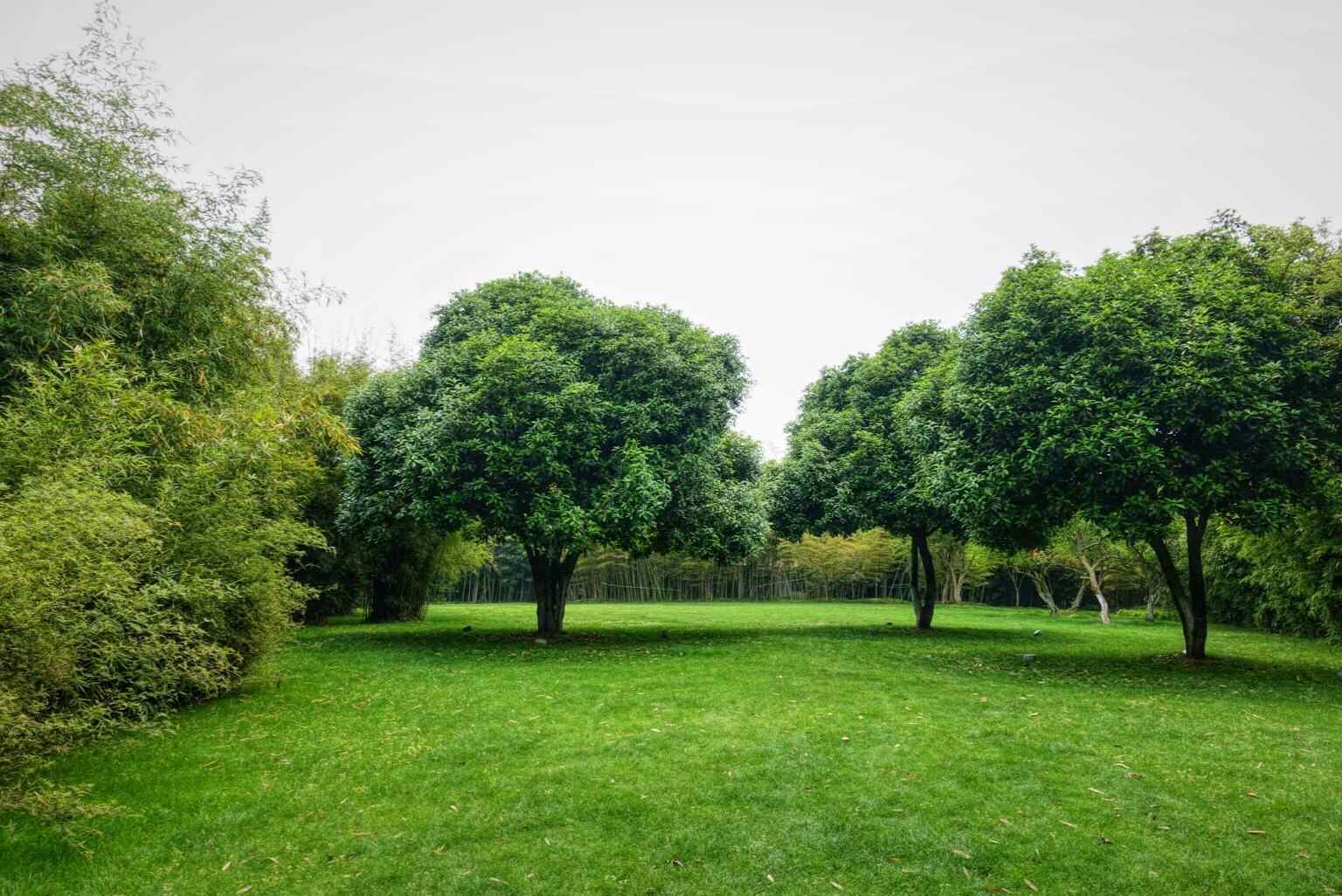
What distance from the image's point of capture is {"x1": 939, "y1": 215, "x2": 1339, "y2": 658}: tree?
13.7 meters

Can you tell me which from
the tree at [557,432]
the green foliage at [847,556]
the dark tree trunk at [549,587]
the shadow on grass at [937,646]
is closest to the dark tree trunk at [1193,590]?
the shadow on grass at [937,646]

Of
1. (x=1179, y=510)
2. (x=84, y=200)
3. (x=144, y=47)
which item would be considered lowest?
(x=1179, y=510)

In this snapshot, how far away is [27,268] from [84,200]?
1.54 meters

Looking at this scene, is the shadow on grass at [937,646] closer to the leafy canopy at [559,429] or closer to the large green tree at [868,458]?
the leafy canopy at [559,429]

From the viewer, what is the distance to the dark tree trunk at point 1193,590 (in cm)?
1641

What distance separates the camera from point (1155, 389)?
14008 millimetres

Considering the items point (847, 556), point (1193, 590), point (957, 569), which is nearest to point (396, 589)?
point (1193, 590)

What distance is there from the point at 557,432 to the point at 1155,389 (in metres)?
13.9

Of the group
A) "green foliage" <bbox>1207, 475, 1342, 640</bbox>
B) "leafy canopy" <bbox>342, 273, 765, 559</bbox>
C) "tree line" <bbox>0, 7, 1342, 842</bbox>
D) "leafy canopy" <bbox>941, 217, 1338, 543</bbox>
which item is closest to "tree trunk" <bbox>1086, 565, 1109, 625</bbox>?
"green foliage" <bbox>1207, 475, 1342, 640</bbox>

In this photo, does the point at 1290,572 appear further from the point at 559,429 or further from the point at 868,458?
Answer: the point at 559,429

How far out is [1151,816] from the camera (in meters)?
6.92

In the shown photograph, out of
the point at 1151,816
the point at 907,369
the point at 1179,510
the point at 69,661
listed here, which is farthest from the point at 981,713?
the point at 907,369

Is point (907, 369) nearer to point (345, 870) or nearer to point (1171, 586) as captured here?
point (1171, 586)

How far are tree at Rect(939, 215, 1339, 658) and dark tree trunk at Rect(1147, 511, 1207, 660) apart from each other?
108 millimetres
